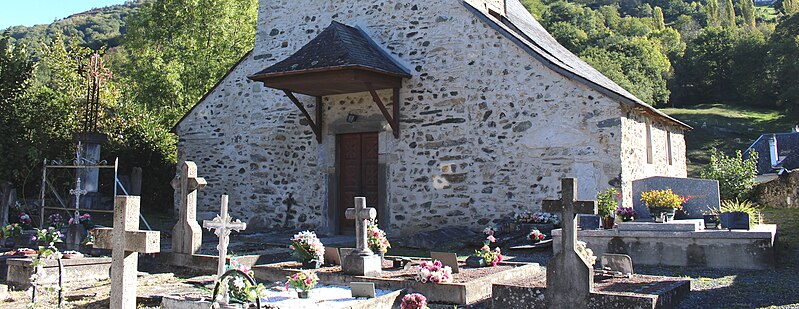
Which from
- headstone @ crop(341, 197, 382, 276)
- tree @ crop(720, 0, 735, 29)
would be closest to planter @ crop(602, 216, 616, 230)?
headstone @ crop(341, 197, 382, 276)

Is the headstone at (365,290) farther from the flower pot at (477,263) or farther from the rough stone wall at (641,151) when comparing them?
the rough stone wall at (641,151)

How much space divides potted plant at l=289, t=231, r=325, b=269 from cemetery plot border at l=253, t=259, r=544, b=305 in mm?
171

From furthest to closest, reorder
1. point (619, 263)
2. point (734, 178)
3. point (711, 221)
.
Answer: point (734, 178) → point (711, 221) → point (619, 263)

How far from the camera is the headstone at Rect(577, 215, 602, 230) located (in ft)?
33.9

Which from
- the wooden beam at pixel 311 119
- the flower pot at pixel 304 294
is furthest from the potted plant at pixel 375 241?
the wooden beam at pixel 311 119

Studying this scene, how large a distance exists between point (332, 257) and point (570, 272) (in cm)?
400

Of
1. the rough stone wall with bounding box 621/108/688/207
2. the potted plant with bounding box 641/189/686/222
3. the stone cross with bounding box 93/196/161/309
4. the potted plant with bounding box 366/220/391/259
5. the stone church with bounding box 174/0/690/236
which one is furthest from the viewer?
the stone church with bounding box 174/0/690/236

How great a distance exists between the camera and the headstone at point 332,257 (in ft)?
28.8

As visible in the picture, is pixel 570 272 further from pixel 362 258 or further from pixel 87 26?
pixel 87 26

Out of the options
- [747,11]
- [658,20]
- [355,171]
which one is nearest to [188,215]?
[355,171]

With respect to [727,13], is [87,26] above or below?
below

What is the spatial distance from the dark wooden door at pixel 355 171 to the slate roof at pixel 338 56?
1869mm

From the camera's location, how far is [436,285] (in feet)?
22.6

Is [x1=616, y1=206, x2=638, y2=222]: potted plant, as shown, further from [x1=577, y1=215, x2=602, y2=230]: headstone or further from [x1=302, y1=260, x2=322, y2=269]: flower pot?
[x1=302, y1=260, x2=322, y2=269]: flower pot
